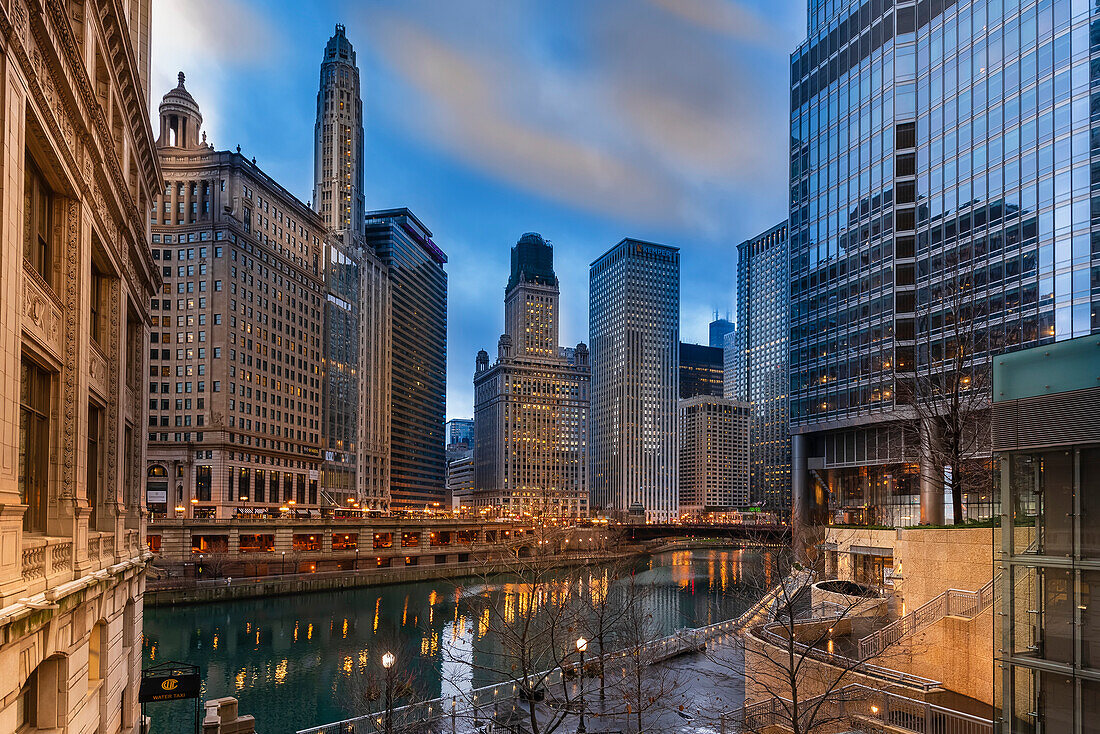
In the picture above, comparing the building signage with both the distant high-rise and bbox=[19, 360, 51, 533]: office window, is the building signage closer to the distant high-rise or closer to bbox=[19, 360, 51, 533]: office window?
bbox=[19, 360, 51, 533]: office window

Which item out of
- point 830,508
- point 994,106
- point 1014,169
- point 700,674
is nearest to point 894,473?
point 830,508

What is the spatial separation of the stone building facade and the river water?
1362cm

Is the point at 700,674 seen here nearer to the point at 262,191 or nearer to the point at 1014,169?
the point at 1014,169

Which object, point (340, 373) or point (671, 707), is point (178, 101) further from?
point (671, 707)

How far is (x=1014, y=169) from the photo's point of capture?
6209 centimetres

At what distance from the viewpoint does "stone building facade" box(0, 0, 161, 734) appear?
45.8ft

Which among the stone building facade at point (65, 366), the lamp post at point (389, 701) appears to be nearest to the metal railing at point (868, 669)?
the lamp post at point (389, 701)

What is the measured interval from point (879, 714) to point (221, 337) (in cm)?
11769

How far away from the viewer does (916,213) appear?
71.6 meters

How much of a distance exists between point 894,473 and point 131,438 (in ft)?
193

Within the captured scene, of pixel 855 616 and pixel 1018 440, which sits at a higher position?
pixel 1018 440

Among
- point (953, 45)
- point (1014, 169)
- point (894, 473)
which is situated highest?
point (953, 45)

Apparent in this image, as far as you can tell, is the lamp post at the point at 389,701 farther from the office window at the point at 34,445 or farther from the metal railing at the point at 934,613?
the metal railing at the point at 934,613

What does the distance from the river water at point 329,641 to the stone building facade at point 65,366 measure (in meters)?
13.6
